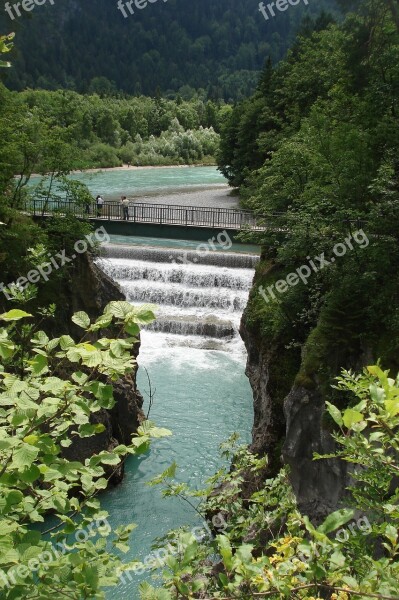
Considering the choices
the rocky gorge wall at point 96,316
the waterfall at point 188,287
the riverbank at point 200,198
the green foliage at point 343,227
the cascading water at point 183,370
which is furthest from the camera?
the riverbank at point 200,198

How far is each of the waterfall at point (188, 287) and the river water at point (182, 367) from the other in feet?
0.13

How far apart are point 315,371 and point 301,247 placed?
276 cm

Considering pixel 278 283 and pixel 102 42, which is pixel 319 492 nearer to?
pixel 278 283

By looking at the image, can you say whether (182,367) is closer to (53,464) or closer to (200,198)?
(53,464)

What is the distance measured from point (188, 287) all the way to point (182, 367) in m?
5.40

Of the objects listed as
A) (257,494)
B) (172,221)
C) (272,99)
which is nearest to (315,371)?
(257,494)

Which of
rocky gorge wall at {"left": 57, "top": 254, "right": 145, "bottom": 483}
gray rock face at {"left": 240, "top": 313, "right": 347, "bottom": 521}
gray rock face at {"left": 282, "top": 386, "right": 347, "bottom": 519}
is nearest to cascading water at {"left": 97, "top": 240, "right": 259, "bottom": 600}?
rocky gorge wall at {"left": 57, "top": 254, "right": 145, "bottom": 483}

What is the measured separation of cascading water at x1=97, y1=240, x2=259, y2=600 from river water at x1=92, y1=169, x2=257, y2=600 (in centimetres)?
3

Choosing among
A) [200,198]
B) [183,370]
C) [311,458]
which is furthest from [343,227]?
[200,198]

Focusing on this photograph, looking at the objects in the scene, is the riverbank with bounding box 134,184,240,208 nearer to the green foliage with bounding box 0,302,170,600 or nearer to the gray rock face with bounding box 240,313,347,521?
the gray rock face with bounding box 240,313,347,521

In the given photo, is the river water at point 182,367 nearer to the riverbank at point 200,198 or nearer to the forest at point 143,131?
the riverbank at point 200,198

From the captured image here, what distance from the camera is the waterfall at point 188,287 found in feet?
74.8

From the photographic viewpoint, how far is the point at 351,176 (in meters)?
11.1

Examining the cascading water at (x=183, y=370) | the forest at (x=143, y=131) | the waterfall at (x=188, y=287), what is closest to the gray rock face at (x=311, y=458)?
the cascading water at (x=183, y=370)
